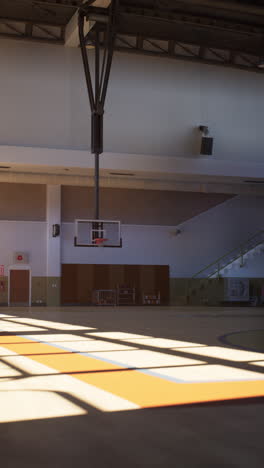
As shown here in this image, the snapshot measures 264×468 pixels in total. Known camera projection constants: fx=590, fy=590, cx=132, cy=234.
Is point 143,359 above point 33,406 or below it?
below

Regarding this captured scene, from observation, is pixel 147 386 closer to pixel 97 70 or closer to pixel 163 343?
pixel 163 343

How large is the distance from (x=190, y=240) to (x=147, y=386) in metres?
33.0

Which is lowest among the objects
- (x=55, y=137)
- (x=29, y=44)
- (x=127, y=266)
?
(x=127, y=266)

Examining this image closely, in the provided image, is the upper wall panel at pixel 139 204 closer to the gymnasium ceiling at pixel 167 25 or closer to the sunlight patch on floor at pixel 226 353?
the gymnasium ceiling at pixel 167 25

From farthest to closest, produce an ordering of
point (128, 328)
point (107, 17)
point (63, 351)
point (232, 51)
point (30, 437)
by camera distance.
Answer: point (232, 51)
point (107, 17)
point (128, 328)
point (63, 351)
point (30, 437)

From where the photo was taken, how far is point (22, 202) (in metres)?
36.5

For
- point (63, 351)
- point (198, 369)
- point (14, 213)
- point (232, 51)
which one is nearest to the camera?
point (198, 369)

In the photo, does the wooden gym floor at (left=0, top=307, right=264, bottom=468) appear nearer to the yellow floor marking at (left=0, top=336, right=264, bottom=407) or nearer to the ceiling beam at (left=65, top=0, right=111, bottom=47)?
the yellow floor marking at (left=0, top=336, right=264, bottom=407)

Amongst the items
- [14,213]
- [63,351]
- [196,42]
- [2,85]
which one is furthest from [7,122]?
[63,351]

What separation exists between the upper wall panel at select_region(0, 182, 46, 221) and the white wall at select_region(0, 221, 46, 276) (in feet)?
1.46

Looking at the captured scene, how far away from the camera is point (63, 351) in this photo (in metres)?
12.0

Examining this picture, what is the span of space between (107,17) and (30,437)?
83.8 ft

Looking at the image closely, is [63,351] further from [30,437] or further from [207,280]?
[207,280]

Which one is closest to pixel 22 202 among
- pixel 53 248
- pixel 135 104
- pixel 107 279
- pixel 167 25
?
pixel 53 248
